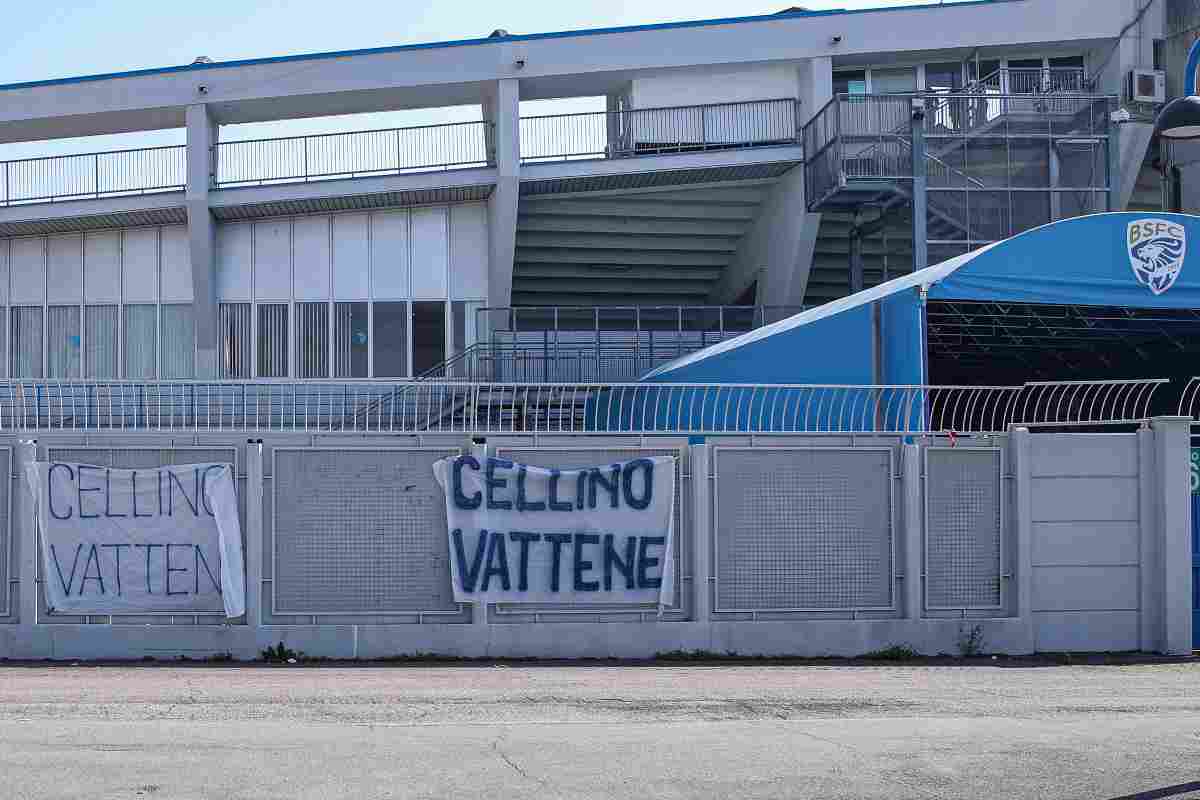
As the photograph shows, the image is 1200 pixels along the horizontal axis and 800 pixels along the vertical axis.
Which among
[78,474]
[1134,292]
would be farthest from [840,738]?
[1134,292]

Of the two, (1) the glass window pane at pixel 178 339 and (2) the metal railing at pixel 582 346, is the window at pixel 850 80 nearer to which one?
(2) the metal railing at pixel 582 346

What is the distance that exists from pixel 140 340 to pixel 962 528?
71.9 feet

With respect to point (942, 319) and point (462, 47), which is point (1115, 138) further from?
point (462, 47)

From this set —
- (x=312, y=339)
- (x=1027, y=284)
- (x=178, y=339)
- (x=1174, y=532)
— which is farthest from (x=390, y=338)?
(x=1174, y=532)

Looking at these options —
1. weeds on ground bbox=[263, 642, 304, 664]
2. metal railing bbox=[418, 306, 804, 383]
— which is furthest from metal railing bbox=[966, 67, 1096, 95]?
weeds on ground bbox=[263, 642, 304, 664]

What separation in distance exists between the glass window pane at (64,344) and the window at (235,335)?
3386 millimetres

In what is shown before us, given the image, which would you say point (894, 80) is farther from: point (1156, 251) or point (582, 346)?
point (1156, 251)

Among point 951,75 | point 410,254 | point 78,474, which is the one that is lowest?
point 78,474

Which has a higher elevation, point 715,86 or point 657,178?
point 715,86

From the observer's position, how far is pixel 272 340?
101ft

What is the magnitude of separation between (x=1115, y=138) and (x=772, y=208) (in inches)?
312

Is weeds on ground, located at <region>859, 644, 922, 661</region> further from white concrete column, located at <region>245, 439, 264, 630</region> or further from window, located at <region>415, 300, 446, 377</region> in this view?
window, located at <region>415, 300, 446, 377</region>

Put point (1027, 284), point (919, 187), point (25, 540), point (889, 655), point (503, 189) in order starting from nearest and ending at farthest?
point (25, 540), point (889, 655), point (1027, 284), point (919, 187), point (503, 189)

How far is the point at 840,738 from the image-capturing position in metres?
9.48
